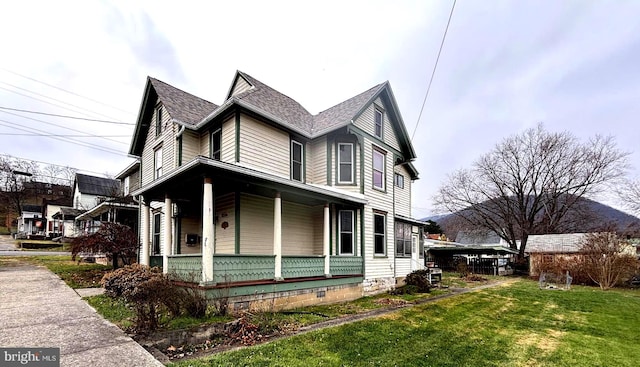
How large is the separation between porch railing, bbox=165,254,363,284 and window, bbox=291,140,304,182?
353 centimetres

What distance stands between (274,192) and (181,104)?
7.07 meters

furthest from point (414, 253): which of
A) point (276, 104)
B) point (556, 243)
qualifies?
point (556, 243)

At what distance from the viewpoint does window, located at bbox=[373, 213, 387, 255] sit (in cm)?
1405

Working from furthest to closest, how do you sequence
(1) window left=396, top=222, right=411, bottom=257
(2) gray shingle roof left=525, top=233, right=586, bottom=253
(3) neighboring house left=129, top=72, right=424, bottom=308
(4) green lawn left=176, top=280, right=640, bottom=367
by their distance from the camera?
(2) gray shingle roof left=525, top=233, right=586, bottom=253 → (1) window left=396, top=222, right=411, bottom=257 → (3) neighboring house left=129, top=72, right=424, bottom=308 → (4) green lawn left=176, top=280, right=640, bottom=367

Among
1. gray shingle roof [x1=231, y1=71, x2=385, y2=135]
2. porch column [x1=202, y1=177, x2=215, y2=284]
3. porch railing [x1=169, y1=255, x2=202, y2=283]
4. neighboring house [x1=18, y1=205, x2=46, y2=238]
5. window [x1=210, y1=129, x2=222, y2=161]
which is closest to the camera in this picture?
porch column [x1=202, y1=177, x2=215, y2=284]

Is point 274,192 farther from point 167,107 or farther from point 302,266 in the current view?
point 167,107

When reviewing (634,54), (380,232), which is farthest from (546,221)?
(380,232)

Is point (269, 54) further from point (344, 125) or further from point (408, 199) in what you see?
point (408, 199)

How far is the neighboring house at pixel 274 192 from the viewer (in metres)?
9.04

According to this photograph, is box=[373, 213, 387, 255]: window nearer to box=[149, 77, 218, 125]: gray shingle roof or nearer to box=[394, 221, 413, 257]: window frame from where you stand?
box=[394, 221, 413, 257]: window frame

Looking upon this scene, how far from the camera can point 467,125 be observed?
23172mm

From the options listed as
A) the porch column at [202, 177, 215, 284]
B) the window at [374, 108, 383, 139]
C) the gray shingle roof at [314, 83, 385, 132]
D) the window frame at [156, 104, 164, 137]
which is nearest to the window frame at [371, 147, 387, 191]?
the window at [374, 108, 383, 139]

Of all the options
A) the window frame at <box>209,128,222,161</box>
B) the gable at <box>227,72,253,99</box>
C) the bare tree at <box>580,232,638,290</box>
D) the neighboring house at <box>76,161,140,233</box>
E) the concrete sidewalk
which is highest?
the gable at <box>227,72,253,99</box>

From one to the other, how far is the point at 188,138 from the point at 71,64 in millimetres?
9279
